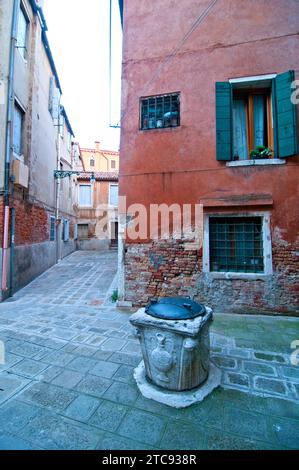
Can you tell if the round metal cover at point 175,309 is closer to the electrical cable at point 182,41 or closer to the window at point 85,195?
the electrical cable at point 182,41

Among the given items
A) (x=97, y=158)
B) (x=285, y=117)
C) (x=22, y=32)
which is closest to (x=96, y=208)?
(x=22, y=32)

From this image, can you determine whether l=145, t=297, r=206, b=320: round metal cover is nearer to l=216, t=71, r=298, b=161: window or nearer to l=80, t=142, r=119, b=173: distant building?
l=216, t=71, r=298, b=161: window

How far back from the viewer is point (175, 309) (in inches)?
102

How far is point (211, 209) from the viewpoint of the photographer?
539 centimetres

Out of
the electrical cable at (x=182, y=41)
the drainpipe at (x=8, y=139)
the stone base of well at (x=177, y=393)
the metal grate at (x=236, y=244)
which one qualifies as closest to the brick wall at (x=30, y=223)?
the drainpipe at (x=8, y=139)

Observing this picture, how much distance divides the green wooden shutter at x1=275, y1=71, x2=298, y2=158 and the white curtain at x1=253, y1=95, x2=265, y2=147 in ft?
1.39

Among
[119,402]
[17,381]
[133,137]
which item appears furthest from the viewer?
→ [133,137]

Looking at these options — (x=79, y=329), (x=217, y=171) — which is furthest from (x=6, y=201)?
(x=217, y=171)

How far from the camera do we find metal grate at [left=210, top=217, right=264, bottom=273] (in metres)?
5.26

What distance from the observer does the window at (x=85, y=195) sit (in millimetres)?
19266

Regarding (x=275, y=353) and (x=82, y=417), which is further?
(x=275, y=353)

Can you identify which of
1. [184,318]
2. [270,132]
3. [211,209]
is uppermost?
[270,132]

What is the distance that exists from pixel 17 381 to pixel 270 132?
21.4 feet

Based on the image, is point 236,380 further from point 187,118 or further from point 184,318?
point 187,118
